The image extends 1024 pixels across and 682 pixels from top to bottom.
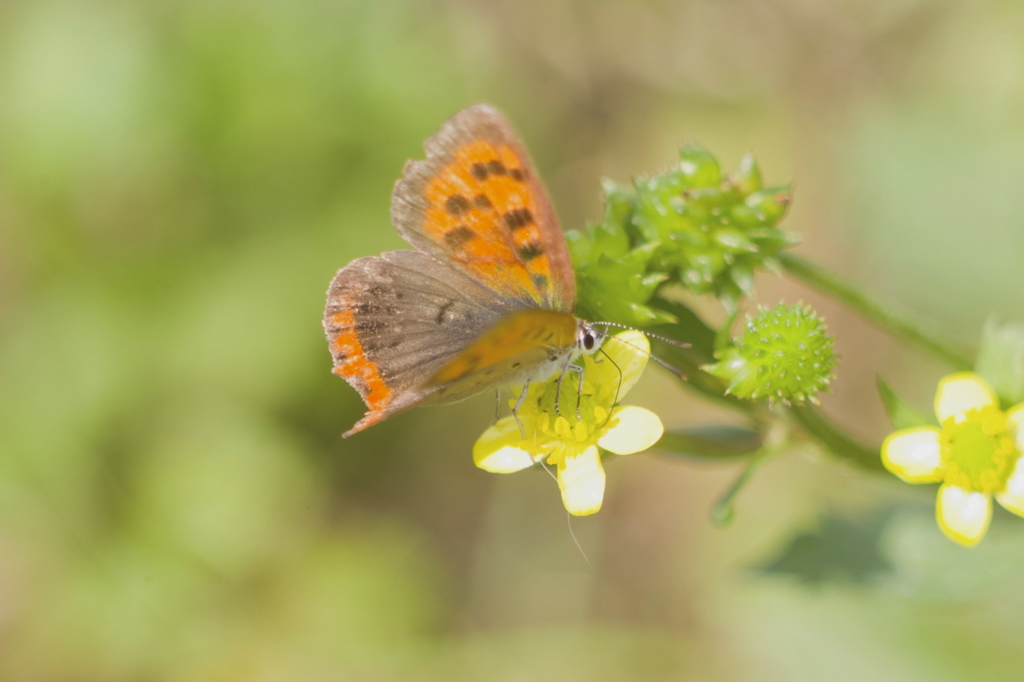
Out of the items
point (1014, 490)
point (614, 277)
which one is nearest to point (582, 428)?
point (614, 277)

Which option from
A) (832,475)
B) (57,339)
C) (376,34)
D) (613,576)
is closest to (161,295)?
(57,339)

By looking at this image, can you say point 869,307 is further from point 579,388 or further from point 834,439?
point 579,388

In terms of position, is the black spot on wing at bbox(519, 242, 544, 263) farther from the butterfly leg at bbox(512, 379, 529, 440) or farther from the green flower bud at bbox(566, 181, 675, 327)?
the butterfly leg at bbox(512, 379, 529, 440)

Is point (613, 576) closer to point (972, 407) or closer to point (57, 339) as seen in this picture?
point (972, 407)

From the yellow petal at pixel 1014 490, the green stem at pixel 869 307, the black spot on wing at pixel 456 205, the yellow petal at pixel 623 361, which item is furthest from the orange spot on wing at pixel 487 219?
the yellow petal at pixel 1014 490

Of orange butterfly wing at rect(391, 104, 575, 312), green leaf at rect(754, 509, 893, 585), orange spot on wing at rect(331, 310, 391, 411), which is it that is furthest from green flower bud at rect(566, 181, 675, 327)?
green leaf at rect(754, 509, 893, 585)

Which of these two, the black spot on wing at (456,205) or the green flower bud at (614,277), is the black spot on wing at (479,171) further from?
the green flower bud at (614,277)
